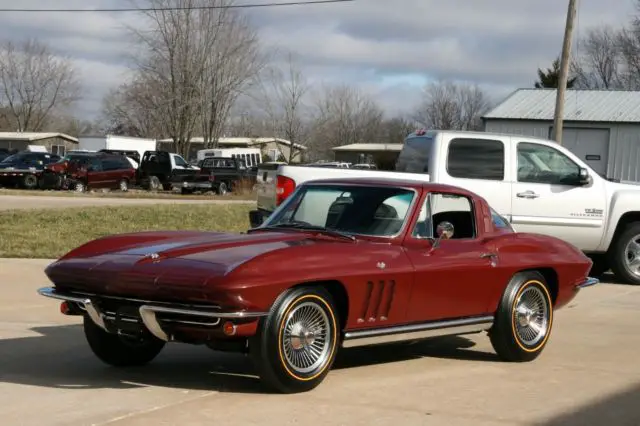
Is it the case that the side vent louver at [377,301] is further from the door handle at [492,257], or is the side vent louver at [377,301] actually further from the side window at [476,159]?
the side window at [476,159]

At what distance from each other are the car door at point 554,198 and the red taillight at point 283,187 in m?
3.32

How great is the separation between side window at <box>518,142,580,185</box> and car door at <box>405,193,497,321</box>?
5211 mm

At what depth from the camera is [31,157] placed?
34.7 meters

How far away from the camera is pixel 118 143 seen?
2188 inches

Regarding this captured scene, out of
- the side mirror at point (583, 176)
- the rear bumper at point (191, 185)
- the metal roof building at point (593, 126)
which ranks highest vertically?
the metal roof building at point (593, 126)

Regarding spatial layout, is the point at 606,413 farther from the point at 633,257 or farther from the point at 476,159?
the point at 633,257

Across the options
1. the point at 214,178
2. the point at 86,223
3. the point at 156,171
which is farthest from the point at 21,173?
the point at 86,223

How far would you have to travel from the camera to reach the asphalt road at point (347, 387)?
5.25m

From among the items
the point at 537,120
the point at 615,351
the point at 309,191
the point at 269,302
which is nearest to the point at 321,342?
the point at 269,302

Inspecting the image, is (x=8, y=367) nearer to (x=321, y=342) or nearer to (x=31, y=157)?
(x=321, y=342)

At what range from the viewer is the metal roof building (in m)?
34.5

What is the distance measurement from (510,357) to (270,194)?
4988 millimetres

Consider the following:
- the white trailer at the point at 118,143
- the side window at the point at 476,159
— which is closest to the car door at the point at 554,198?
the side window at the point at 476,159

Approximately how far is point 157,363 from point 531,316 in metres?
3.19
